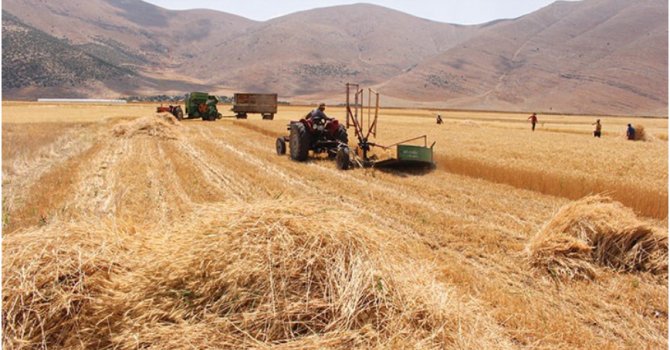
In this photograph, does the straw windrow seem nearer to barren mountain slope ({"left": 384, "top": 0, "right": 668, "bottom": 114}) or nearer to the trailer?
the trailer

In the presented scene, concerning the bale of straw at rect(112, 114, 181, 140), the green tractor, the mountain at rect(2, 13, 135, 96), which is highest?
the mountain at rect(2, 13, 135, 96)

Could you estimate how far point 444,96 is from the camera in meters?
135

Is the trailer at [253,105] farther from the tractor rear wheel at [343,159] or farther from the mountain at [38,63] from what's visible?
the mountain at [38,63]

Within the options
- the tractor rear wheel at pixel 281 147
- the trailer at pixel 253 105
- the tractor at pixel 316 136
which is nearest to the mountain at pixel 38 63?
the trailer at pixel 253 105

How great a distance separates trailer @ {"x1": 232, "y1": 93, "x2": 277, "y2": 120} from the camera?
38125 millimetres

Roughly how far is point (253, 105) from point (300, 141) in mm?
25992

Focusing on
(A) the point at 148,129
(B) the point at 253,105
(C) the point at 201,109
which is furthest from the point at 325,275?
(B) the point at 253,105

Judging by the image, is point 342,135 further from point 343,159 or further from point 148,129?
point 148,129

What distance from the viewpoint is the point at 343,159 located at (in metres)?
12.6

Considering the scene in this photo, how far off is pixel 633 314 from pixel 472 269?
1690 mm

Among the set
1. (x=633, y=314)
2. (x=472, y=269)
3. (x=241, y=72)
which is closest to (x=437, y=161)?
(x=472, y=269)

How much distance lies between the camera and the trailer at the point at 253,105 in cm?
3812

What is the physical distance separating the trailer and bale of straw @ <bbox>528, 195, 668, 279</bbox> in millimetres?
33362

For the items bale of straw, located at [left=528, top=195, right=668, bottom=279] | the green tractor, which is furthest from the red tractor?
the green tractor
